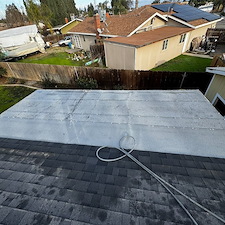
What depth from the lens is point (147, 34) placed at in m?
14.0

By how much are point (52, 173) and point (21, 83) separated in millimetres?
14210

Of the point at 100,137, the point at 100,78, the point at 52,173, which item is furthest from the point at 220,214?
the point at 100,78

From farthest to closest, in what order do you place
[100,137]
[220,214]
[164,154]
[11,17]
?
1. [11,17]
2. [100,137]
3. [164,154]
4. [220,214]

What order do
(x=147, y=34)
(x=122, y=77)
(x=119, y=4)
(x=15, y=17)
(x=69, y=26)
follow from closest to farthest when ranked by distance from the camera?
(x=122, y=77) < (x=147, y=34) < (x=69, y=26) < (x=15, y=17) < (x=119, y=4)

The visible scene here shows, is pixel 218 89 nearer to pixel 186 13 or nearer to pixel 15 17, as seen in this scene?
pixel 186 13

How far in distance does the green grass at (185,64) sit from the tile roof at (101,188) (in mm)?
11850

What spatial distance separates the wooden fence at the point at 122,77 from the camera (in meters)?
8.52

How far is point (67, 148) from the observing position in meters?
3.37

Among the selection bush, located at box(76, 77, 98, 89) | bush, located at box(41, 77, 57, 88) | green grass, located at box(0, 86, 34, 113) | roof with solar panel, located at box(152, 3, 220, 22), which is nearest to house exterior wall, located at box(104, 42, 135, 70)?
bush, located at box(76, 77, 98, 89)

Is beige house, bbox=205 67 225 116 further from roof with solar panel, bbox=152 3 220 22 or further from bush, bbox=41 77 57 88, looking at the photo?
roof with solar panel, bbox=152 3 220 22

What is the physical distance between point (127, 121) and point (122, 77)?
642 cm

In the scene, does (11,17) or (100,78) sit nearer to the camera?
(100,78)

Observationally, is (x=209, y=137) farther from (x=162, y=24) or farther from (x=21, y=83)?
(x=162, y=24)

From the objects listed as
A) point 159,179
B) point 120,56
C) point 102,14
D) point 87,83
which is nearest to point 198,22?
point 120,56
